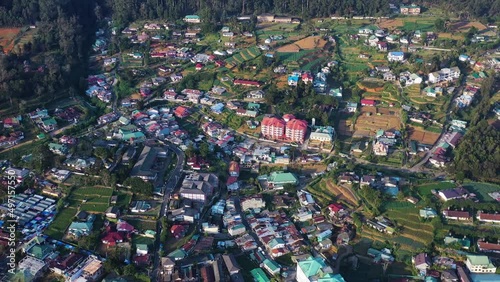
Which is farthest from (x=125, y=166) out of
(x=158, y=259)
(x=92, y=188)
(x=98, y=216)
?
(x=158, y=259)

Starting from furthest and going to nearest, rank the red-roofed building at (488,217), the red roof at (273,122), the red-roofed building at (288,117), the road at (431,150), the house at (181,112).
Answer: the house at (181,112) < the red-roofed building at (288,117) < the red roof at (273,122) < the road at (431,150) < the red-roofed building at (488,217)

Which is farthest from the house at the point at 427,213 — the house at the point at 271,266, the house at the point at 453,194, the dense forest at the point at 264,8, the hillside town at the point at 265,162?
the dense forest at the point at 264,8

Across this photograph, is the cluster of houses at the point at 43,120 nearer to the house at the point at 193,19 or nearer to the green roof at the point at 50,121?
the green roof at the point at 50,121

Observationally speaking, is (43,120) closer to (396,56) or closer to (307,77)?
(307,77)

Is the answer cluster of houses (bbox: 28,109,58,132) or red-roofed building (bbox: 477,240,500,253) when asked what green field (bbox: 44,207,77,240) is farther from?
red-roofed building (bbox: 477,240,500,253)

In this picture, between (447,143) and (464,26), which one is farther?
(464,26)

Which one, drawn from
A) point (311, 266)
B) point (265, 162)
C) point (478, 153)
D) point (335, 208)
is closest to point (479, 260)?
point (335, 208)

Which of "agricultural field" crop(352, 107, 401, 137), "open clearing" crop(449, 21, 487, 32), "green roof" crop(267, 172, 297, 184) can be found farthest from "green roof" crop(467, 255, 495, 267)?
"open clearing" crop(449, 21, 487, 32)
